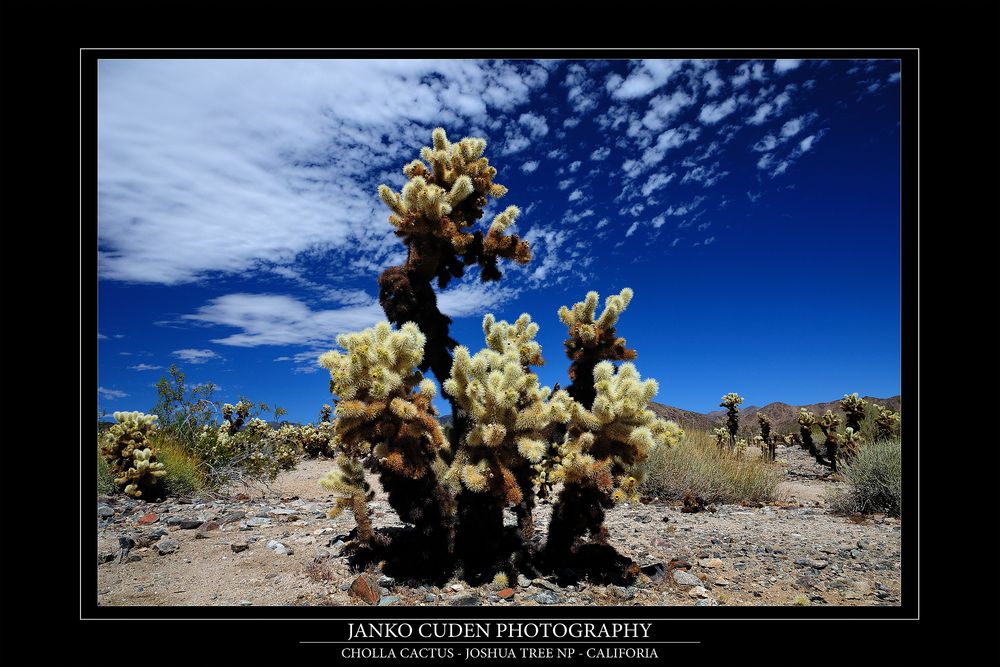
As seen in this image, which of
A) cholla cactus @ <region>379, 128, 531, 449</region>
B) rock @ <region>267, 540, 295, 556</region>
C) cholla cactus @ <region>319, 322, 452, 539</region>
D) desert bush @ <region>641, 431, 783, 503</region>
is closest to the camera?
cholla cactus @ <region>319, 322, 452, 539</region>

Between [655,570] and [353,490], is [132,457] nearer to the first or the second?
[353,490]

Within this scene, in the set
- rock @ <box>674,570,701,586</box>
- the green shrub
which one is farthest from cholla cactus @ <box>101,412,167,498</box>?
rock @ <box>674,570,701,586</box>

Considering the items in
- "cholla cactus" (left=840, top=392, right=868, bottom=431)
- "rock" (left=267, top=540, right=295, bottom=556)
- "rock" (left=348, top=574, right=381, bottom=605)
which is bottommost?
"rock" (left=267, top=540, right=295, bottom=556)

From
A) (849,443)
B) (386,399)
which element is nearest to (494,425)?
(386,399)

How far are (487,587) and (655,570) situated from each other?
4.94 feet

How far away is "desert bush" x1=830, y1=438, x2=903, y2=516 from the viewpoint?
732 centimetres

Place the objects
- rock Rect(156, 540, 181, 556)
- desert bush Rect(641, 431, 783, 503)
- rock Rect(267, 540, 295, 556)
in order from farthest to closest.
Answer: desert bush Rect(641, 431, 783, 503)
rock Rect(156, 540, 181, 556)
rock Rect(267, 540, 295, 556)

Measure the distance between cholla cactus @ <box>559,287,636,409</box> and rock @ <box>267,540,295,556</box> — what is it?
10.3ft

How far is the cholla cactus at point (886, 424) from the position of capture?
39.3 ft

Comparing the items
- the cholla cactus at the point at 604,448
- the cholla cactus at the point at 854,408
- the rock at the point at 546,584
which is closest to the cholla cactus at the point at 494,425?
the cholla cactus at the point at 604,448

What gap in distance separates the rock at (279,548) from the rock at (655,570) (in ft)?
10.9

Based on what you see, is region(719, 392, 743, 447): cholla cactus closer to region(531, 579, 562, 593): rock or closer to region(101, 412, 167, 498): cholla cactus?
region(531, 579, 562, 593): rock
